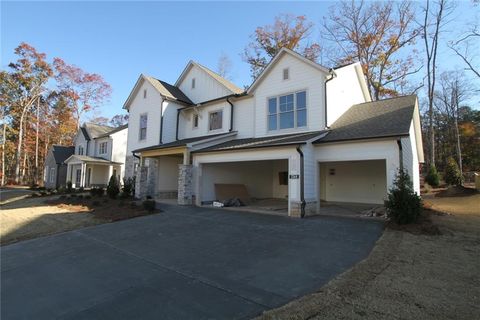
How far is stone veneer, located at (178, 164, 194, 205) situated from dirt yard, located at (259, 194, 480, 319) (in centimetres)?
963

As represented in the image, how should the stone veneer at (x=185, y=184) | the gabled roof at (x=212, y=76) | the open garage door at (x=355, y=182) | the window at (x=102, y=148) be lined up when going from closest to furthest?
the stone veneer at (x=185, y=184)
the open garage door at (x=355, y=182)
the gabled roof at (x=212, y=76)
the window at (x=102, y=148)

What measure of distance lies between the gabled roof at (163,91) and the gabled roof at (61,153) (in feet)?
54.1

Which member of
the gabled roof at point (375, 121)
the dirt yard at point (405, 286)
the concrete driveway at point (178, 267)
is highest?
the gabled roof at point (375, 121)

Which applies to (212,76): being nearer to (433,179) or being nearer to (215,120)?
(215,120)

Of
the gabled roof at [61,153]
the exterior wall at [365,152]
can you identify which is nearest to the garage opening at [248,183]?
the exterior wall at [365,152]

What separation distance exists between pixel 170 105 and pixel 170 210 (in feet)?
29.2

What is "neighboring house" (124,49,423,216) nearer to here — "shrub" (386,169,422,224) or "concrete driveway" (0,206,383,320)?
"shrub" (386,169,422,224)

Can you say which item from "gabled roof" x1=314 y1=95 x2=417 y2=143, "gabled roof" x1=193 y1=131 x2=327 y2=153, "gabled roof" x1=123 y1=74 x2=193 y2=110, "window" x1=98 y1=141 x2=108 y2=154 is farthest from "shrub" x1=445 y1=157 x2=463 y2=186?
"window" x1=98 y1=141 x2=108 y2=154

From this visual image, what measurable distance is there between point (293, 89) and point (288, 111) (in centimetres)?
111

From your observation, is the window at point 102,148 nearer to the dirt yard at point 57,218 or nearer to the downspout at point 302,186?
Answer: the dirt yard at point 57,218

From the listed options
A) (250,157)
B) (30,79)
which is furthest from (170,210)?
(30,79)

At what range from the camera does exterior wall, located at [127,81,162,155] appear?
19.2 meters

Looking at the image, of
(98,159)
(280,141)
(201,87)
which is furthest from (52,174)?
(280,141)

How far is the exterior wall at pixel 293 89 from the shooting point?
12.9 meters
